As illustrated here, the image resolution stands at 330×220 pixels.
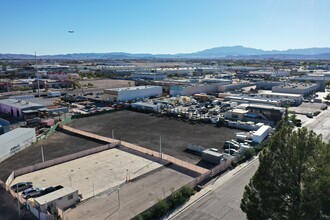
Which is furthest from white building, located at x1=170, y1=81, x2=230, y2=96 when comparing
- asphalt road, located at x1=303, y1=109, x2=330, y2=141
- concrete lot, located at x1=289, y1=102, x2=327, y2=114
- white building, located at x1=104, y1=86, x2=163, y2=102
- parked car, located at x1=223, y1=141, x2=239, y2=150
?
parked car, located at x1=223, y1=141, x2=239, y2=150

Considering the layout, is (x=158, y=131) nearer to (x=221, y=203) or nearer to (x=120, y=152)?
(x=120, y=152)

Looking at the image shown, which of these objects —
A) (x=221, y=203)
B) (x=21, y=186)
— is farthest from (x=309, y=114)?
(x=21, y=186)

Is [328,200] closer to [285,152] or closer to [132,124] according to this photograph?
[285,152]

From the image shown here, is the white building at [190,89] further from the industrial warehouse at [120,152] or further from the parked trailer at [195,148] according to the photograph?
the parked trailer at [195,148]


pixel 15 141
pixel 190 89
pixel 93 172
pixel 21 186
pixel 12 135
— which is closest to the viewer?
pixel 21 186

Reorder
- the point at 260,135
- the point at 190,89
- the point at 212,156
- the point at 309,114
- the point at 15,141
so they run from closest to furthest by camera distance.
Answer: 1. the point at 212,156
2. the point at 15,141
3. the point at 260,135
4. the point at 309,114
5. the point at 190,89
